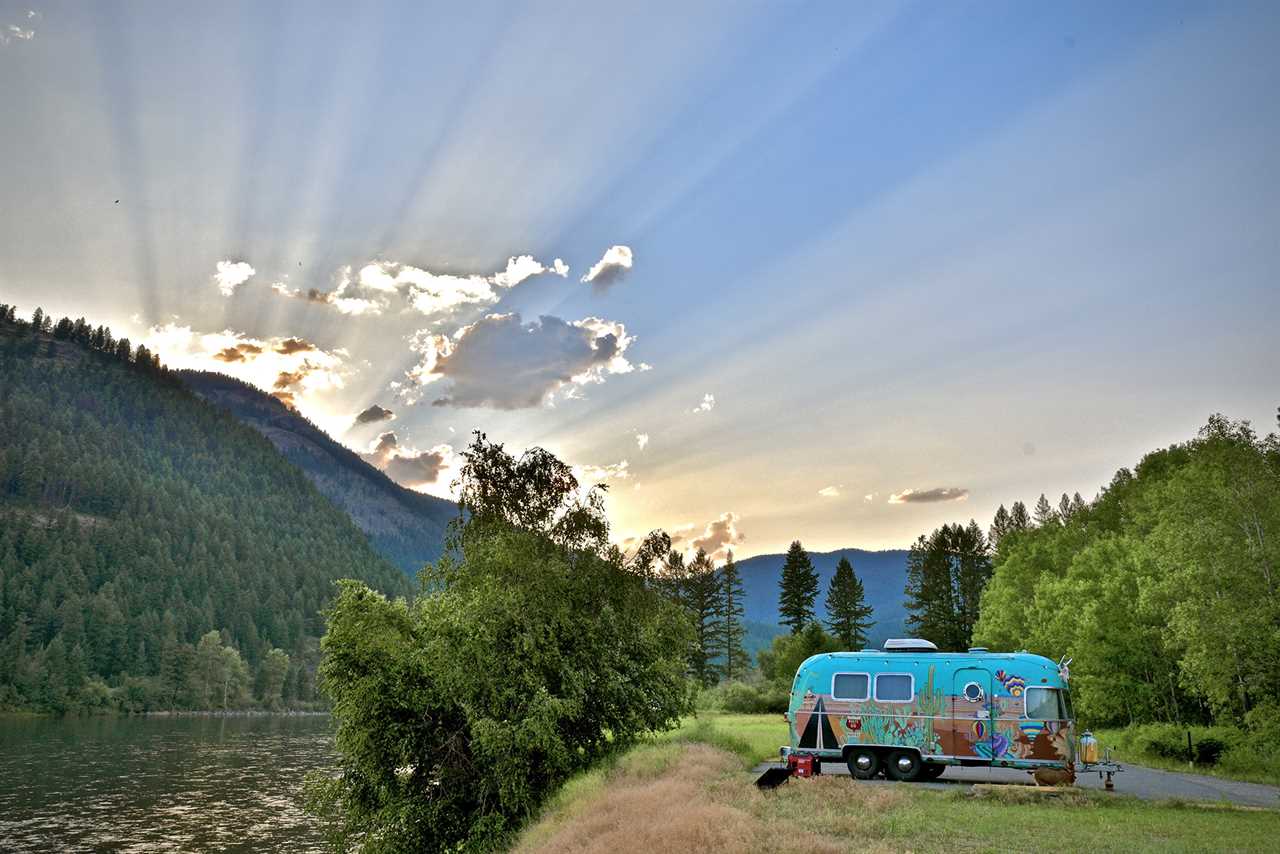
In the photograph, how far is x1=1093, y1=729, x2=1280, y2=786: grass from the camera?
95.2 feet

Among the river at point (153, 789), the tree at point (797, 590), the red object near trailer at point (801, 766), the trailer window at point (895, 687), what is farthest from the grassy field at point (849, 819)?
the tree at point (797, 590)

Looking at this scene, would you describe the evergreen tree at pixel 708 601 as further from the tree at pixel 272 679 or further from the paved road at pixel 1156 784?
the tree at pixel 272 679

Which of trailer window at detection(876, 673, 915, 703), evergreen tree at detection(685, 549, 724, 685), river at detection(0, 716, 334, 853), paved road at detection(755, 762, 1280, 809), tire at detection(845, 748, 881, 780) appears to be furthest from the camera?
evergreen tree at detection(685, 549, 724, 685)

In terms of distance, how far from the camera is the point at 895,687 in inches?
1003

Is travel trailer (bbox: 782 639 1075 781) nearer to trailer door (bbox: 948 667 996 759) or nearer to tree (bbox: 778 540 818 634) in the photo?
trailer door (bbox: 948 667 996 759)

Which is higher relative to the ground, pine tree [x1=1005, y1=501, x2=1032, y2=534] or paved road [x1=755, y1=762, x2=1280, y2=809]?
pine tree [x1=1005, y1=501, x2=1032, y2=534]

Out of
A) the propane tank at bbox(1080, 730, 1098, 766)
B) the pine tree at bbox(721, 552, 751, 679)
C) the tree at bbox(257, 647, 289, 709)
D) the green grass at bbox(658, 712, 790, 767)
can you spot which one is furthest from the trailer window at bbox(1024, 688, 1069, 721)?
the tree at bbox(257, 647, 289, 709)

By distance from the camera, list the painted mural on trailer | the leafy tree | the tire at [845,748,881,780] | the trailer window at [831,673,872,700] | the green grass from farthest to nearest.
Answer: the green grass → the leafy tree → the trailer window at [831,673,872,700] → the tire at [845,748,881,780] → the painted mural on trailer

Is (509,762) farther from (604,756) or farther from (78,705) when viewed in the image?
→ (78,705)

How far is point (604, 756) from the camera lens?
30031 millimetres

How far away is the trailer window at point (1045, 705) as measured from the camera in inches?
944

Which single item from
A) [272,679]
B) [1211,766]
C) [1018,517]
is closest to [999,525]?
[1018,517]

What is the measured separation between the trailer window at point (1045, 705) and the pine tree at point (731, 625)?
267 feet

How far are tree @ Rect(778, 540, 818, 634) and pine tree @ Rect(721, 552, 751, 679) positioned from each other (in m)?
5.86
